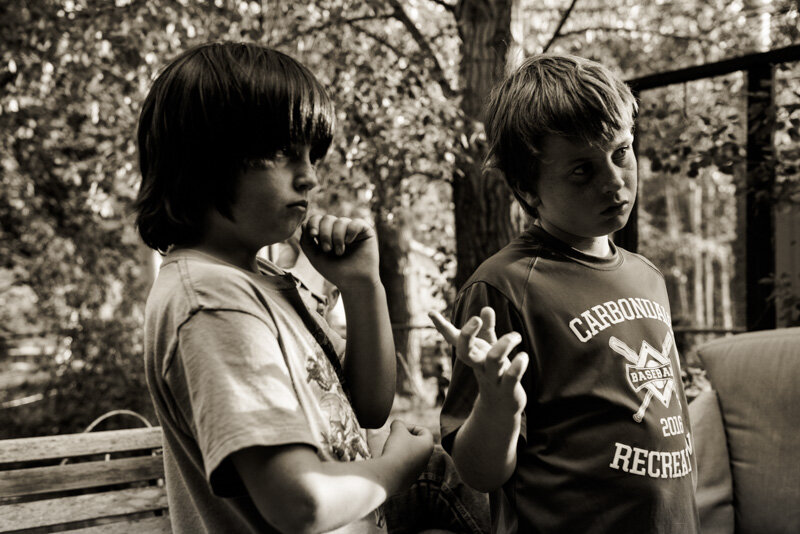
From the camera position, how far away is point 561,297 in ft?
4.43

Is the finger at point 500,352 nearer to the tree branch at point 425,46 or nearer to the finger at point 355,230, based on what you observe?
the finger at point 355,230

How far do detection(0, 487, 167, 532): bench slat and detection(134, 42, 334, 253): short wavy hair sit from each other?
136 centimetres

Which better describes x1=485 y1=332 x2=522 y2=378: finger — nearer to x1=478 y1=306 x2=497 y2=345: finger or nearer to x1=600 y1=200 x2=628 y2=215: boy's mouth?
x1=478 y1=306 x2=497 y2=345: finger

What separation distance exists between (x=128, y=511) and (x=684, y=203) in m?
28.3

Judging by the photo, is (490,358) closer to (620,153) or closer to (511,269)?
(511,269)

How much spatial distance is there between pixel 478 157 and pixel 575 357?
103 inches

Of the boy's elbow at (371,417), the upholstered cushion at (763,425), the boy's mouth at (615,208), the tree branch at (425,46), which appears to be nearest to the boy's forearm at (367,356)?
the boy's elbow at (371,417)

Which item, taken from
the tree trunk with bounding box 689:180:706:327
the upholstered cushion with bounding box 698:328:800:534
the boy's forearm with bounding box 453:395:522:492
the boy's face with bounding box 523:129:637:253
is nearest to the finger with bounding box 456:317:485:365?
the boy's forearm with bounding box 453:395:522:492

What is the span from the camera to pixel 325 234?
4.10ft

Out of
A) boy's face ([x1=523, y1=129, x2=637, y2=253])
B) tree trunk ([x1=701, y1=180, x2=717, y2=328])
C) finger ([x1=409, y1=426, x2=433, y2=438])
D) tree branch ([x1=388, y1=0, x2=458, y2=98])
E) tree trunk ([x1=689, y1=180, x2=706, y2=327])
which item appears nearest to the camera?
finger ([x1=409, y1=426, x2=433, y2=438])

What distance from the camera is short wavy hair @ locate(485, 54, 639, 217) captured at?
4.48 ft

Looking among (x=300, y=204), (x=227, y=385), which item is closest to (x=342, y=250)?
(x=300, y=204)

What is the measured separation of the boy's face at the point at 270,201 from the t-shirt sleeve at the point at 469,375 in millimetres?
387

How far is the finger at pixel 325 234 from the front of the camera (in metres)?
1.25
